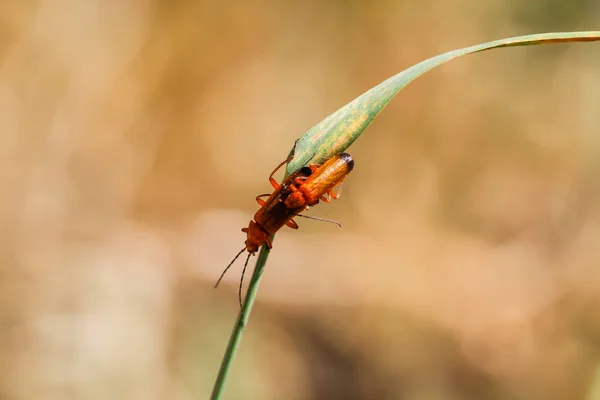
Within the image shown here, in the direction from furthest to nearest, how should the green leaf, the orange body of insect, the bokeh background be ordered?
the bokeh background
the orange body of insect
the green leaf

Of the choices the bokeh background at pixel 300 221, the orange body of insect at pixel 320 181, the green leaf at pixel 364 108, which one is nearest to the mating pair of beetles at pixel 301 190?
the orange body of insect at pixel 320 181

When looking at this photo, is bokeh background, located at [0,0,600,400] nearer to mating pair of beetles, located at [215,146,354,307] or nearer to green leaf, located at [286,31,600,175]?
mating pair of beetles, located at [215,146,354,307]

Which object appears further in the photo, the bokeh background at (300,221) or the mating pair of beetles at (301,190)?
the bokeh background at (300,221)

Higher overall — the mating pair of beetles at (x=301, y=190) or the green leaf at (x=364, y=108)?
the green leaf at (x=364, y=108)

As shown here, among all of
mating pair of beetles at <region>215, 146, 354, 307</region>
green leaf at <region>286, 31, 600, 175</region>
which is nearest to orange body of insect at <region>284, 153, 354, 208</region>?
mating pair of beetles at <region>215, 146, 354, 307</region>

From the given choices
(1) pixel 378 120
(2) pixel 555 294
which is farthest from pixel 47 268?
(2) pixel 555 294

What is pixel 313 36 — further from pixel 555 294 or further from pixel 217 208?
pixel 555 294

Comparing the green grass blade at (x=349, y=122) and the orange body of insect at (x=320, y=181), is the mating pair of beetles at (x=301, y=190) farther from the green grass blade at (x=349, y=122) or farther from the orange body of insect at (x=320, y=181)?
the green grass blade at (x=349, y=122)
